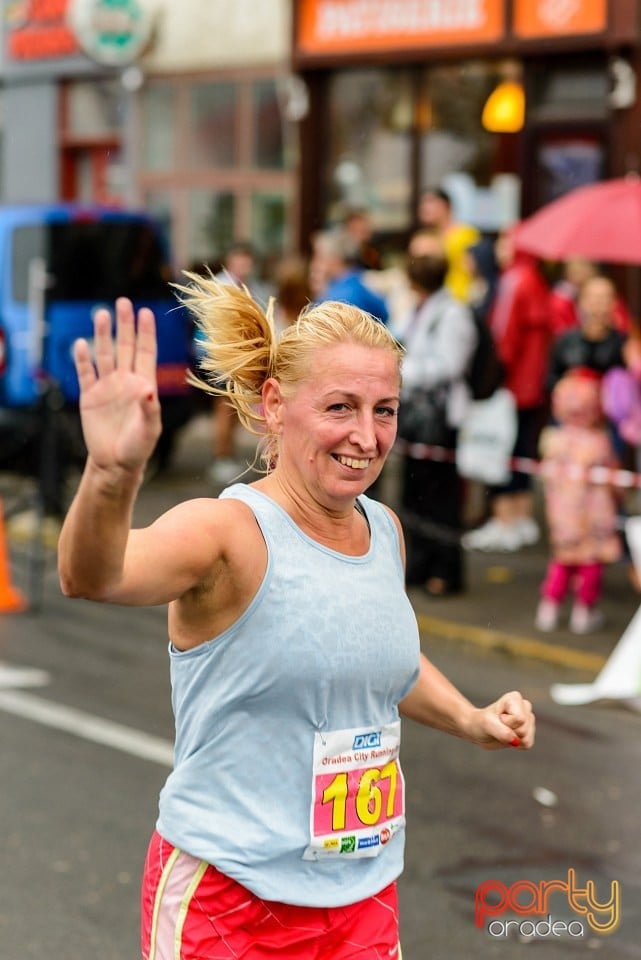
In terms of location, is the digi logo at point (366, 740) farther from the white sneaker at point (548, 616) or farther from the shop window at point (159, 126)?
the shop window at point (159, 126)

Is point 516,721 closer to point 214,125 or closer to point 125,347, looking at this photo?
point 125,347

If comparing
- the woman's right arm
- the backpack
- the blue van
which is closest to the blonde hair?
the woman's right arm

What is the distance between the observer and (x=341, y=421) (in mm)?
2920

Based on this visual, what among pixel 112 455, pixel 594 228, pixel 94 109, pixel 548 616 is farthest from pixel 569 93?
pixel 112 455

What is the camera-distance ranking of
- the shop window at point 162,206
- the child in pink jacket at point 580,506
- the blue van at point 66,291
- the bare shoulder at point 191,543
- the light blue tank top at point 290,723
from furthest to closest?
the shop window at point 162,206 < the blue van at point 66,291 < the child in pink jacket at point 580,506 < the light blue tank top at point 290,723 < the bare shoulder at point 191,543

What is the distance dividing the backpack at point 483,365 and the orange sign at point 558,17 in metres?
6.01

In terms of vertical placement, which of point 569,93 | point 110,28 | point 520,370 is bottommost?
point 520,370

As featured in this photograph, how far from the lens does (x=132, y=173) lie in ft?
70.5

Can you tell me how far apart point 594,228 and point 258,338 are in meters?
7.22

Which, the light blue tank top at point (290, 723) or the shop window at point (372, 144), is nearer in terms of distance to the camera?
the light blue tank top at point (290, 723)

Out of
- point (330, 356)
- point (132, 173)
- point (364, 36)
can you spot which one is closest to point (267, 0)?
point (364, 36)

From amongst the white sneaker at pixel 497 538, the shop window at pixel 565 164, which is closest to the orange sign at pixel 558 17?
the shop window at pixel 565 164

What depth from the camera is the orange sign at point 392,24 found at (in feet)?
52.9

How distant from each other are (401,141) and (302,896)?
597 inches
